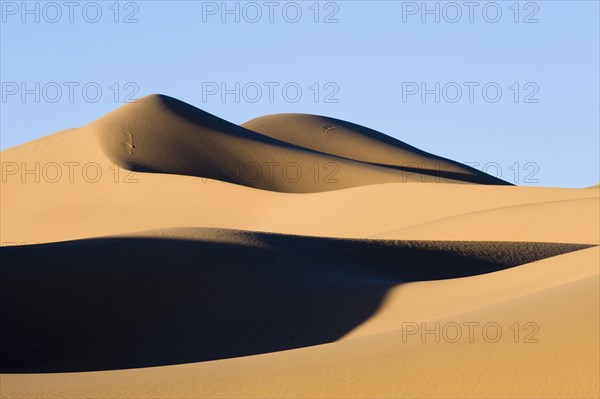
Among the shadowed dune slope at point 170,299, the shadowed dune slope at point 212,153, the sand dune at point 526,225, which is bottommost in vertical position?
the shadowed dune slope at point 170,299

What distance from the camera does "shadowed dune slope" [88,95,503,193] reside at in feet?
169

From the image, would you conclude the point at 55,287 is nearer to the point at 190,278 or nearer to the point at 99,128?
the point at 190,278

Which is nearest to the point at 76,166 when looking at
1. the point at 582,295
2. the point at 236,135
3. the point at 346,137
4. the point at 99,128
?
the point at 99,128

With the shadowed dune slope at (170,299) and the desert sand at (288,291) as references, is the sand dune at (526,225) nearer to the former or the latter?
the desert sand at (288,291)

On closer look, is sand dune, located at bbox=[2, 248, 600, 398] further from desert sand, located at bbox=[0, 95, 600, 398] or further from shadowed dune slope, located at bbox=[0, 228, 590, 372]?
shadowed dune slope, located at bbox=[0, 228, 590, 372]

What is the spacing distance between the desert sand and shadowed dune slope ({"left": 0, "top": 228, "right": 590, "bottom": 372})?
37mm

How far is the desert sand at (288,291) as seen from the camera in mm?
7648

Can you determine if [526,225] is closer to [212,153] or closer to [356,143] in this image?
[212,153]

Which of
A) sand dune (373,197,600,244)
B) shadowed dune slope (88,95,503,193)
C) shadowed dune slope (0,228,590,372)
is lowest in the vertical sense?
shadowed dune slope (0,228,590,372)

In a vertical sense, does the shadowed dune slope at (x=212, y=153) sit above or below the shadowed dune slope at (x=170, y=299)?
above

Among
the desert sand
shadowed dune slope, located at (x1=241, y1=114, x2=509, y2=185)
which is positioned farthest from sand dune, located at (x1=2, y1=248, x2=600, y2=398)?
shadowed dune slope, located at (x1=241, y1=114, x2=509, y2=185)

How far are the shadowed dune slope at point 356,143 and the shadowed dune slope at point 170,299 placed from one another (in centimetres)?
4827

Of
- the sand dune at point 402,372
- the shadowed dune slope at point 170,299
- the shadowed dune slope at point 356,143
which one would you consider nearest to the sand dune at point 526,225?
the shadowed dune slope at point 170,299

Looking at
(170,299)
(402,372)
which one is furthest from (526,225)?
(402,372)
